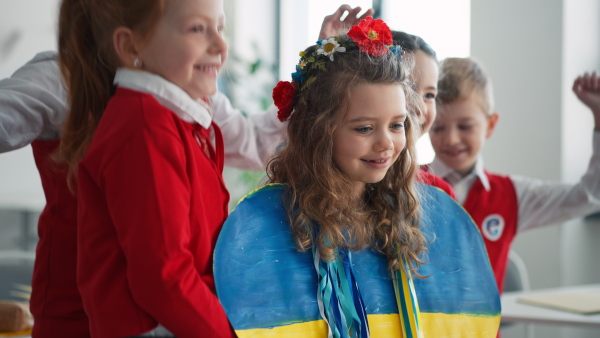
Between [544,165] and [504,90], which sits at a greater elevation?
[504,90]

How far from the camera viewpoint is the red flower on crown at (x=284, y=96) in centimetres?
142

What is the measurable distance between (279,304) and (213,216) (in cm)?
22

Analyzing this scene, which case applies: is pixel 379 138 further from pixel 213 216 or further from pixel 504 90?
pixel 504 90

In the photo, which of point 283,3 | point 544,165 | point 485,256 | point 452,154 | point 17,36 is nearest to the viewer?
point 485,256

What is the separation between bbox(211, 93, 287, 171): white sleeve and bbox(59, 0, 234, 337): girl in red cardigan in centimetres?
58

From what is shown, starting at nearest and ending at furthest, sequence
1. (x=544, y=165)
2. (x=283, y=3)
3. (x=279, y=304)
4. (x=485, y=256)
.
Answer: (x=279, y=304) < (x=485, y=256) < (x=544, y=165) < (x=283, y=3)

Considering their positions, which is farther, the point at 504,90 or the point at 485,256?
the point at 504,90

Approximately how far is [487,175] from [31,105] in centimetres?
170

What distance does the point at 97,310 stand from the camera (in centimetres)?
118

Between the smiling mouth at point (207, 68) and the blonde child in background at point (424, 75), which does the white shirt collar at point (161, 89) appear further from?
the blonde child in background at point (424, 75)

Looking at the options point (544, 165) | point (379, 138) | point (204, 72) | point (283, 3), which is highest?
point (283, 3)

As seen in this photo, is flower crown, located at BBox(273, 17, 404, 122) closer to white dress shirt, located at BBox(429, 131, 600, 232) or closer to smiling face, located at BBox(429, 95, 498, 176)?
smiling face, located at BBox(429, 95, 498, 176)

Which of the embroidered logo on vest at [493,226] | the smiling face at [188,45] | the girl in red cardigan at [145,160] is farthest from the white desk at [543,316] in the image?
the smiling face at [188,45]

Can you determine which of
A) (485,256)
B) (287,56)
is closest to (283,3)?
(287,56)
